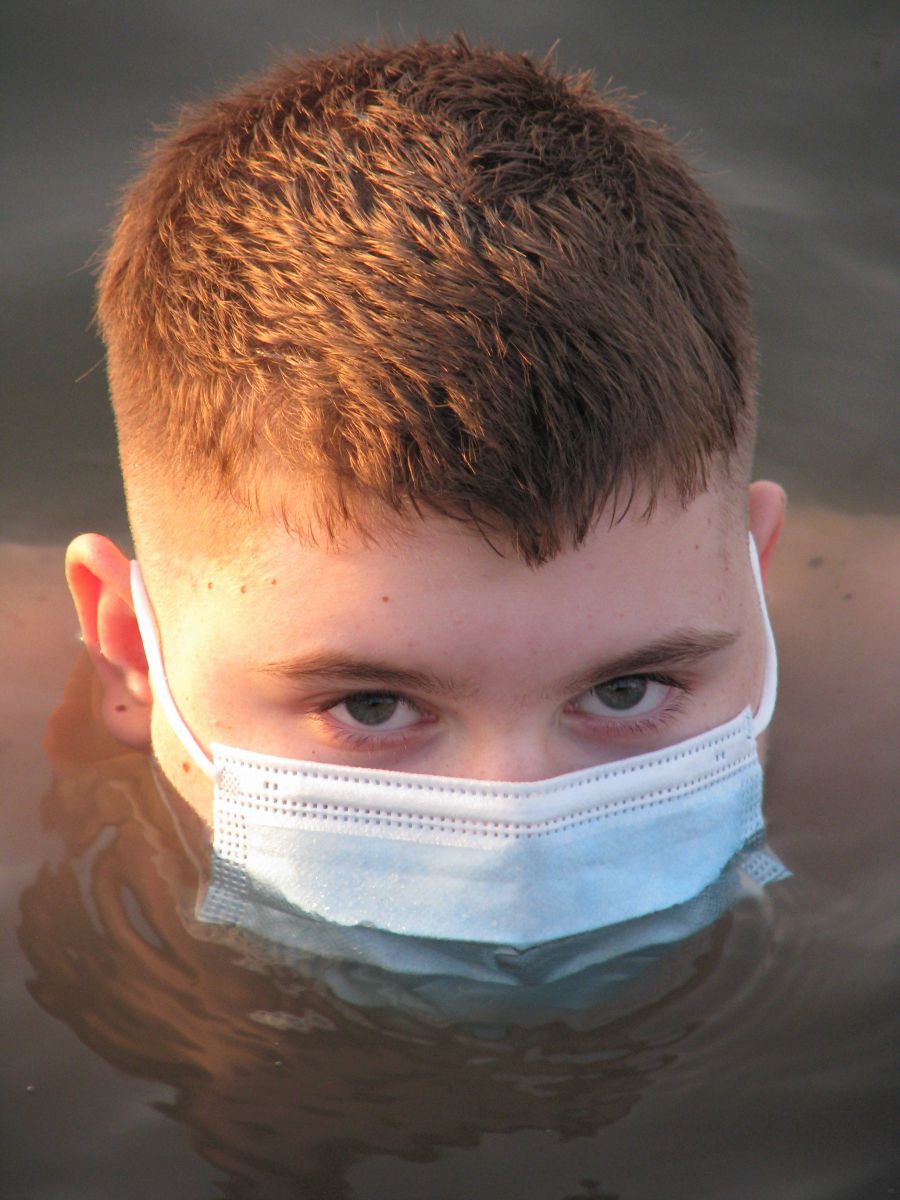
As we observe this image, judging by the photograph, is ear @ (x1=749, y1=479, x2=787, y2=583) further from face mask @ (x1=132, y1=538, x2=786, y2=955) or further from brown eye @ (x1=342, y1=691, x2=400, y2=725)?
brown eye @ (x1=342, y1=691, x2=400, y2=725)

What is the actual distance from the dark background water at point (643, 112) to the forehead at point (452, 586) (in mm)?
1934

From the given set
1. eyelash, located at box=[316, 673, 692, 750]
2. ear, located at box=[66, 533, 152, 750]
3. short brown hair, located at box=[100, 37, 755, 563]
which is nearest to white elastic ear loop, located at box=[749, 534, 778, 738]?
eyelash, located at box=[316, 673, 692, 750]

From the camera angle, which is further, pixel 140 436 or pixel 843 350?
pixel 843 350

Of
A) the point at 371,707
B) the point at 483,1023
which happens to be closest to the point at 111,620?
the point at 371,707

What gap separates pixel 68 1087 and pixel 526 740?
1.04 metres

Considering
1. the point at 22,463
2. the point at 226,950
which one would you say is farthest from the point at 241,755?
the point at 22,463

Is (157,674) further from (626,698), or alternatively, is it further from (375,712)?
(626,698)

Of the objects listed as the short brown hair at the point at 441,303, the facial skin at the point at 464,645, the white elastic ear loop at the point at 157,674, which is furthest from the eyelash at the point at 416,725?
the short brown hair at the point at 441,303

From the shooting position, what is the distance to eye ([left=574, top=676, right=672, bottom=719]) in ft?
8.15

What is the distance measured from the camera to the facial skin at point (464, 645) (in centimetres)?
226

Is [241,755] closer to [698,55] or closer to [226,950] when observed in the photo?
[226,950]

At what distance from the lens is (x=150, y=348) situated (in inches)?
102

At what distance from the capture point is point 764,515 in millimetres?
3008

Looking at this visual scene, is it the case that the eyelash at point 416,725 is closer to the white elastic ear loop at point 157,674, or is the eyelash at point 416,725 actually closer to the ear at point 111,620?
the white elastic ear loop at point 157,674
